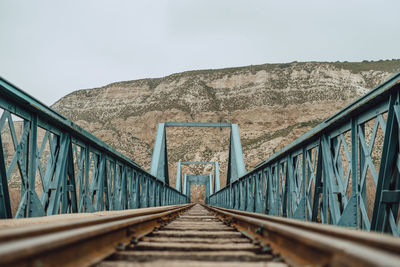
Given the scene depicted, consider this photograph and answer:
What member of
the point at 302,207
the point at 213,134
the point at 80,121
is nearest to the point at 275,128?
the point at 213,134

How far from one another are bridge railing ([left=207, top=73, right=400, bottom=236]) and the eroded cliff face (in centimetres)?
4391

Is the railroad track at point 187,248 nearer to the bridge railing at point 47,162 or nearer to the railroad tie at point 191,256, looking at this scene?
the railroad tie at point 191,256

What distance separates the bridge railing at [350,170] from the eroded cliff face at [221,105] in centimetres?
4391

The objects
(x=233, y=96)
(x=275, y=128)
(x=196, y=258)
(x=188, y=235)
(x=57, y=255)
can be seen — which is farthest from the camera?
(x=233, y=96)

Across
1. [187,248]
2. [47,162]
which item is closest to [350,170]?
[187,248]

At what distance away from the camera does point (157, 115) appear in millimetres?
66938

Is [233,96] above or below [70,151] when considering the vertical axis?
above

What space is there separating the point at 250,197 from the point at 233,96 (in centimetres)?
6052

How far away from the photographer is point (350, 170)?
168 inches

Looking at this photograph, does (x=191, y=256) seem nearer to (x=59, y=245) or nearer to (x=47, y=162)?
(x=59, y=245)

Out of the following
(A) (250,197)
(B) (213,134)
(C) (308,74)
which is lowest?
(A) (250,197)

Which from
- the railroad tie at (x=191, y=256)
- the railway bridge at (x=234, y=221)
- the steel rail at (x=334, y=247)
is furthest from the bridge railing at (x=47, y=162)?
the steel rail at (x=334, y=247)

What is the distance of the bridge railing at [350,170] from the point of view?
3324 mm

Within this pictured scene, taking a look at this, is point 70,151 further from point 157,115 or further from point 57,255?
point 157,115
